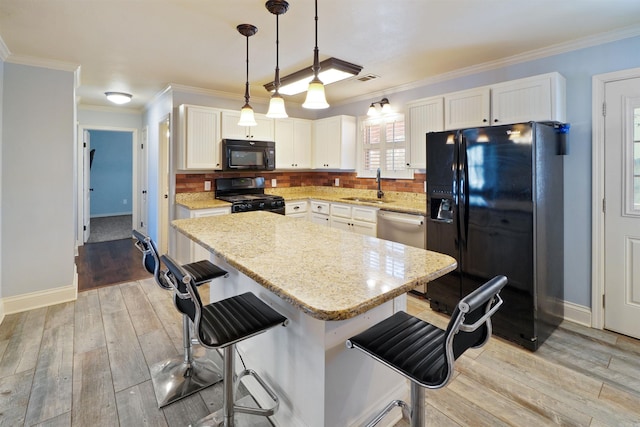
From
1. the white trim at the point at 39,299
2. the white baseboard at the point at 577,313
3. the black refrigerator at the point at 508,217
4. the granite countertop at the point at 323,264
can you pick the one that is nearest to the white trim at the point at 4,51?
the white trim at the point at 39,299

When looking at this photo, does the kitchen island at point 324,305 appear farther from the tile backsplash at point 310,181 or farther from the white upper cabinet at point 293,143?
the white upper cabinet at point 293,143

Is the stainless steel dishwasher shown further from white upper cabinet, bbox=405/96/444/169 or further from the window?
the window

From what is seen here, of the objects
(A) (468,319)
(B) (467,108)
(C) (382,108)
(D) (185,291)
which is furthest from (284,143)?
(A) (468,319)

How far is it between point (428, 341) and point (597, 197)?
2.46 meters

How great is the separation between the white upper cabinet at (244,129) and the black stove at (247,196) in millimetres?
632

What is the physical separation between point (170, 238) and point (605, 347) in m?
4.60

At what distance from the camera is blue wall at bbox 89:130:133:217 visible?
833cm

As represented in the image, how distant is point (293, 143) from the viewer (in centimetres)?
496

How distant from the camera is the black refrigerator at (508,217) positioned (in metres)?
2.41

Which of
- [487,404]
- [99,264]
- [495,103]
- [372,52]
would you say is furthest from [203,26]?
[99,264]

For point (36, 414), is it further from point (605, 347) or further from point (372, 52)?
point (605, 347)

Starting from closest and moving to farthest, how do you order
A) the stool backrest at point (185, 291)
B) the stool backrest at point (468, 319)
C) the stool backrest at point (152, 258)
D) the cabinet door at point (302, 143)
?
1. the stool backrest at point (468, 319)
2. the stool backrest at point (185, 291)
3. the stool backrest at point (152, 258)
4. the cabinet door at point (302, 143)

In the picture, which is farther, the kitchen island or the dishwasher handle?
the dishwasher handle

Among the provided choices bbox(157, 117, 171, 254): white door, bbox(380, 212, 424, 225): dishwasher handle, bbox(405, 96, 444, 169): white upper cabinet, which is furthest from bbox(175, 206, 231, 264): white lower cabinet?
bbox(405, 96, 444, 169): white upper cabinet
